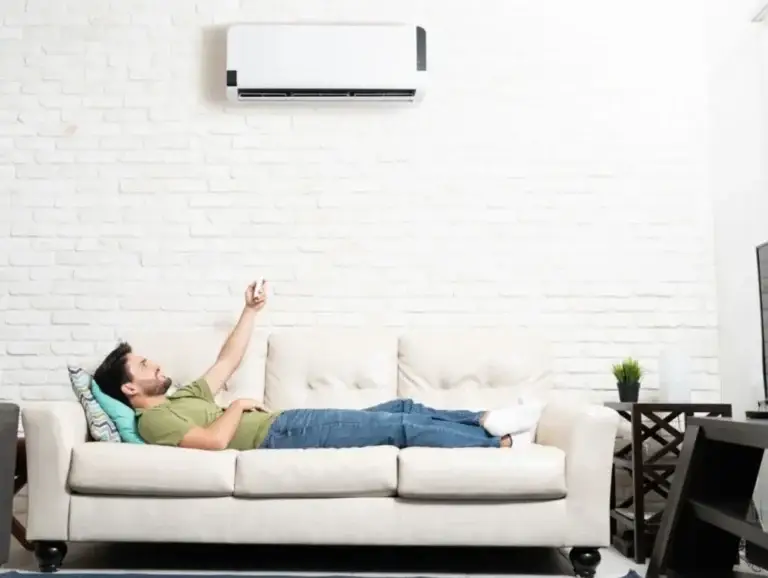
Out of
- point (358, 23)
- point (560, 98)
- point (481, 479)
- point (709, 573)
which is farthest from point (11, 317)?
point (709, 573)

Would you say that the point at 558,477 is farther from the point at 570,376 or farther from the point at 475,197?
the point at 475,197

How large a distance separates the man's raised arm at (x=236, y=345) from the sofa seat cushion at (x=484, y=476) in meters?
0.88

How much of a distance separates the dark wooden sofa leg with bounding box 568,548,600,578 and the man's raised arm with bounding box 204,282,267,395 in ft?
4.60

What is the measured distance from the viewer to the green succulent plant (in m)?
3.49

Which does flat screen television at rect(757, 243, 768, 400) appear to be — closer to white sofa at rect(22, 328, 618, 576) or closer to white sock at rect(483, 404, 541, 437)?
white sofa at rect(22, 328, 618, 576)

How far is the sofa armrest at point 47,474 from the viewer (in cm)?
276

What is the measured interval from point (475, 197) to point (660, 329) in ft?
3.25

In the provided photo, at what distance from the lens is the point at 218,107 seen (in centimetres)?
391

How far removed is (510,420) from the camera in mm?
2951

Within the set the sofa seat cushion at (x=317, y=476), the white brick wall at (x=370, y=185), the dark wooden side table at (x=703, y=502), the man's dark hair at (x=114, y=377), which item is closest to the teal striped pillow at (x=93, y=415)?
the man's dark hair at (x=114, y=377)

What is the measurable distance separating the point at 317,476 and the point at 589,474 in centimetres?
86

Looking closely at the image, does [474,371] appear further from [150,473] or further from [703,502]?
[150,473]

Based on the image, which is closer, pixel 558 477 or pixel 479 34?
pixel 558 477

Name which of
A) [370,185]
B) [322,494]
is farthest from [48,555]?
[370,185]
